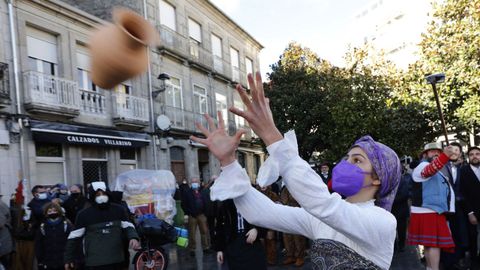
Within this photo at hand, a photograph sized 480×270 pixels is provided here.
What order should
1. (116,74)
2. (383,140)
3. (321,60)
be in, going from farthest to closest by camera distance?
(321,60)
(383,140)
(116,74)

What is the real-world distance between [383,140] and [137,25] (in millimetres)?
16193

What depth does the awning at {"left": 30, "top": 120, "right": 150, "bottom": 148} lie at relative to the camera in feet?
42.2

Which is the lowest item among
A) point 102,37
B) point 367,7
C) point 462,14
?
point 102,37

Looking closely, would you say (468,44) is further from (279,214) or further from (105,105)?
(279,214)

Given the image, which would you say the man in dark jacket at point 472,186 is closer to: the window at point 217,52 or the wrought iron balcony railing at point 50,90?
the wrought iron balcony railing at point 50,90

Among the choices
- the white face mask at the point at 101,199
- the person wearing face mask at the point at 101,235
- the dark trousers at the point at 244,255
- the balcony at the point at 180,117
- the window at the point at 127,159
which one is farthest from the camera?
the balcony at the point at 180,117

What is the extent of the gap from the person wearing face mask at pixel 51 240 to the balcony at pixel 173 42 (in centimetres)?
1306

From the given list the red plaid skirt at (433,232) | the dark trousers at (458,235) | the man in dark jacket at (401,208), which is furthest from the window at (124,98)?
the red plaid skirt at (433,232)

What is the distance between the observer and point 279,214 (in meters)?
2.27

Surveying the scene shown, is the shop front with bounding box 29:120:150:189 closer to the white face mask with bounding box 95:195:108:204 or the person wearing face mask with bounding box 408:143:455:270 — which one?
the white face mask with bounding box 95:195:108:204

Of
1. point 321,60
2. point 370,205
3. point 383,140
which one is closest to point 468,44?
point 383,140

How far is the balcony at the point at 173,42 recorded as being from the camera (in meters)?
19.3

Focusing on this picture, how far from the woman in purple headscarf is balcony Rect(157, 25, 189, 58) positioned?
1747 cm

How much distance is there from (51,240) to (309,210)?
593 cm
